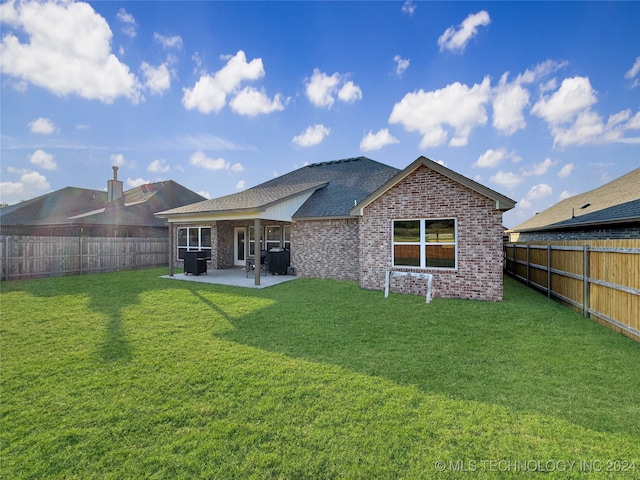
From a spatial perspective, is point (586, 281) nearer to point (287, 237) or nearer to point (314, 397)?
point (314, 397)

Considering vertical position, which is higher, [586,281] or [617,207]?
[617,207]

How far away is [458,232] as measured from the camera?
8.95 metres

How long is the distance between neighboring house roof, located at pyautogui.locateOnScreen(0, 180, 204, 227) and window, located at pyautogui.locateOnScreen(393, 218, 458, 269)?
1773 centimetres

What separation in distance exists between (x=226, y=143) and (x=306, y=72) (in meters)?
5.76

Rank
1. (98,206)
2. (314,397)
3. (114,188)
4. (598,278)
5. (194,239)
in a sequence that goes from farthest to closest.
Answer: (98,206) → (114,188) → (194,239) → (598,278) → (314,397)

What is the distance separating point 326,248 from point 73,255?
1208 centimetres

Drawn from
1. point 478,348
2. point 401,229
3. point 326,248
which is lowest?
point 478,348

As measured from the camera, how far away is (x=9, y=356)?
4.49 meters

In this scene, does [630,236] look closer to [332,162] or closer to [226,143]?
[332,162]

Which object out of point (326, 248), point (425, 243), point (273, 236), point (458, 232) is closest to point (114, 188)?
point (273, 236)

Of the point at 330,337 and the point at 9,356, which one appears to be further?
the point at 330,337

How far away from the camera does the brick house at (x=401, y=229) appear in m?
8.68

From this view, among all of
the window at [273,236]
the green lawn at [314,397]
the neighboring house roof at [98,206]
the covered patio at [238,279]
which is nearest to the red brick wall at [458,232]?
the green lawn at [314,397]

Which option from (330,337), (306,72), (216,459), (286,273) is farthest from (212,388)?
(306,72)
